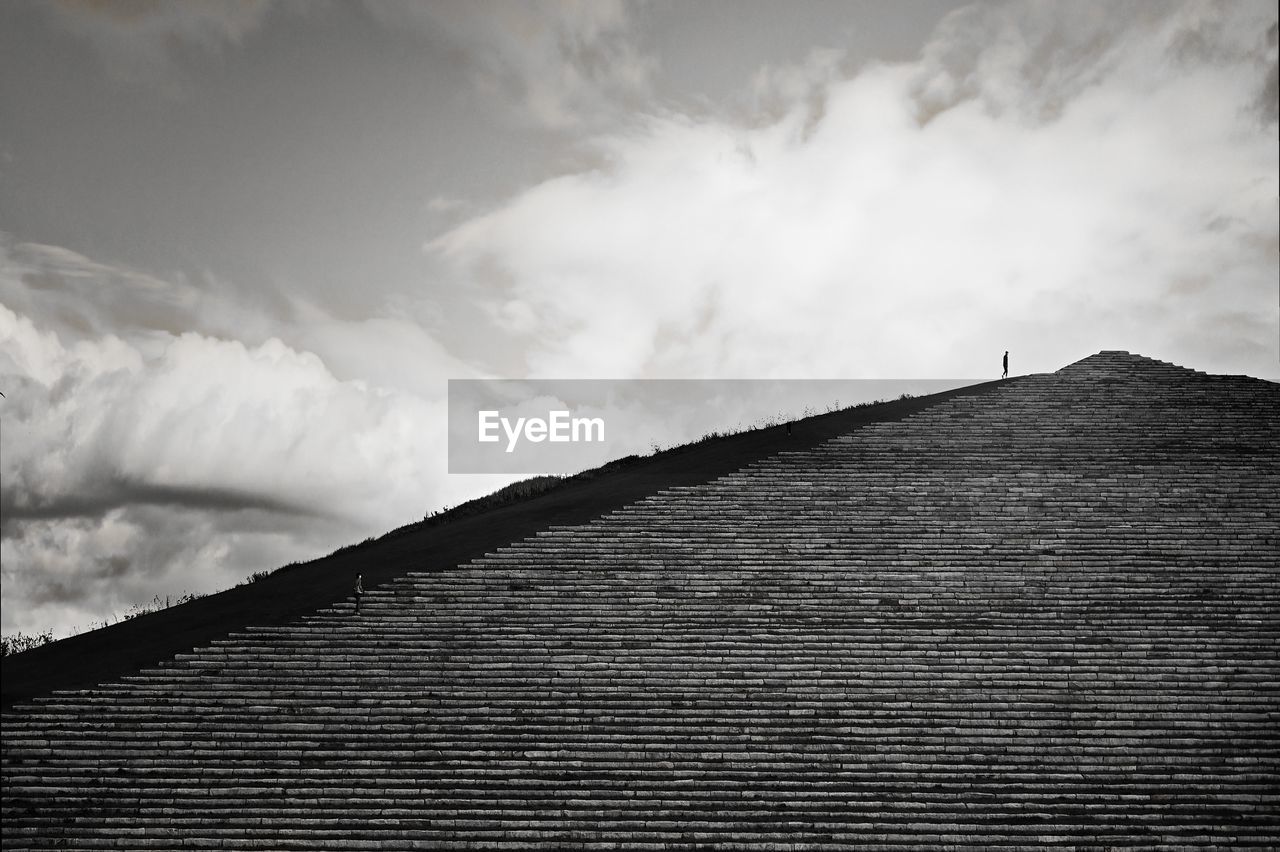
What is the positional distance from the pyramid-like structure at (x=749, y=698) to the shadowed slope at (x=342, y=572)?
65 centimetres

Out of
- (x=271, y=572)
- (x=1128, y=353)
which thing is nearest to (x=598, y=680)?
(x=271, y=572)

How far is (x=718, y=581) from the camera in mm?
13242

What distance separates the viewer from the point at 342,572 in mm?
14625

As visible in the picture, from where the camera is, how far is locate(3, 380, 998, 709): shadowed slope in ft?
39.2

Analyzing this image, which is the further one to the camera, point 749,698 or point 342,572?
point 342,572

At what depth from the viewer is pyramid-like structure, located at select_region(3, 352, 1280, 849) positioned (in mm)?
9414

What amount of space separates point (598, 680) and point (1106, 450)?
486 inches

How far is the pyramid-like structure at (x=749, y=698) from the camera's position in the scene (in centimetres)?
941

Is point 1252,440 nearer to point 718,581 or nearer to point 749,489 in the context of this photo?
point 749,489

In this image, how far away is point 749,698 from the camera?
36.1ft

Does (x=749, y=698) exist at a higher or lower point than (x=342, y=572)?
lower

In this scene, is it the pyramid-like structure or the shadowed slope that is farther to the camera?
the shadowed slope

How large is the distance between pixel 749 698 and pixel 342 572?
7832mm

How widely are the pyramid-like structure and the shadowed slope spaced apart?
0.65m
